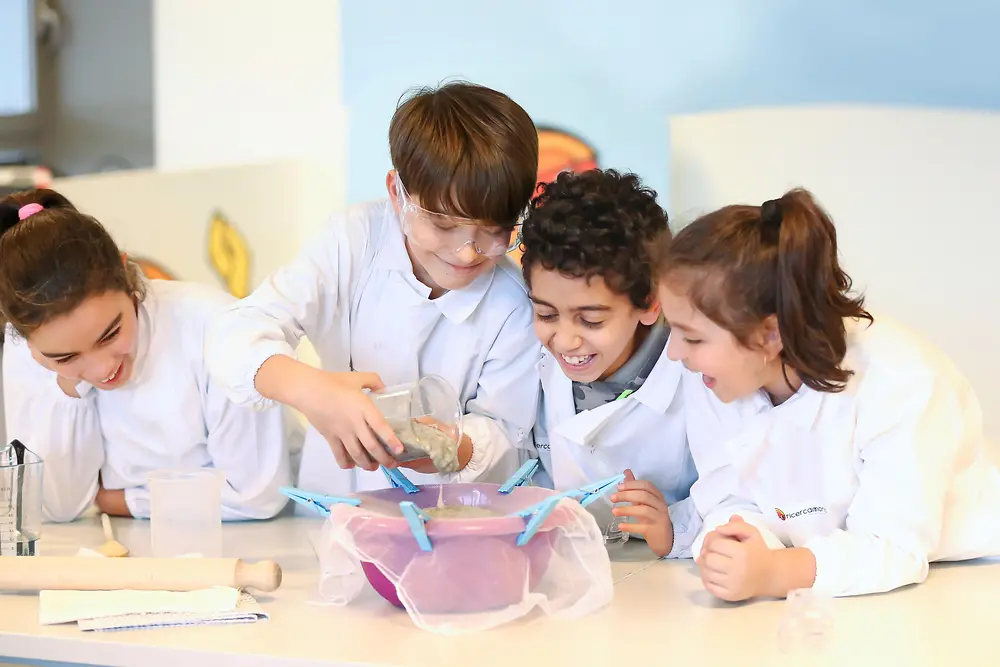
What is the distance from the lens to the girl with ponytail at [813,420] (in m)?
1.13

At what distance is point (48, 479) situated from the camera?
1613mm

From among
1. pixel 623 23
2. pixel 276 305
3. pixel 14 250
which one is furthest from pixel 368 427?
pixel 623 23

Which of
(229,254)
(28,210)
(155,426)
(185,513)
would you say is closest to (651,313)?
(185,513)

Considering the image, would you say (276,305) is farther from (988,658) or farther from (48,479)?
(988,658)

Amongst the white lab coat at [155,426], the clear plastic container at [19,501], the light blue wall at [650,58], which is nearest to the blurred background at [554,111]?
the light blue wall at [650,58]

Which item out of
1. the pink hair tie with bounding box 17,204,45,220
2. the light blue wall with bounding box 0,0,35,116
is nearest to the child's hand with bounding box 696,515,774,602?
the pink hair tie with bounding box 17,204,45,220

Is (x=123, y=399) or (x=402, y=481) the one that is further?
(x=123, y=399)

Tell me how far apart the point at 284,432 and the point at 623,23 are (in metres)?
1.37

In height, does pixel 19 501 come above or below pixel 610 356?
below

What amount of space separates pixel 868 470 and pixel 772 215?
1.00 feet

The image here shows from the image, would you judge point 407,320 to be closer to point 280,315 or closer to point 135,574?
point 280,315

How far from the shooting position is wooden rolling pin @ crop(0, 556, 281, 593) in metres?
1.12

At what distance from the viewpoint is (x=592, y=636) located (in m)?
1.00

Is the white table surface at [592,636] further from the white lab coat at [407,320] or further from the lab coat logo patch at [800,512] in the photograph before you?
the white lab coat at [407,320]
